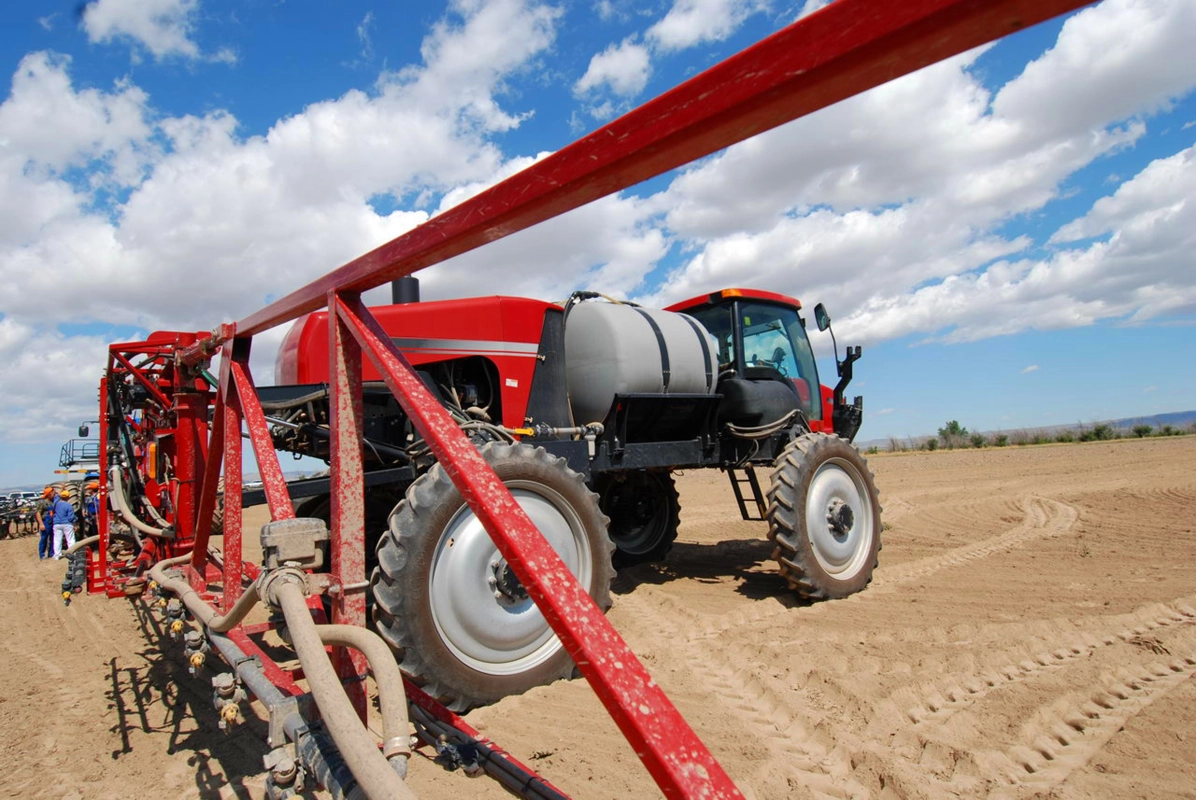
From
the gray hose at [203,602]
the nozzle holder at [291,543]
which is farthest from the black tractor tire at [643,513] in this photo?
the nozzle holder at [291,543]

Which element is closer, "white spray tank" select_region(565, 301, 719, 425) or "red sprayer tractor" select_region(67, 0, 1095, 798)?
"red sprayer tractor" select_region(67, 0, 1095, 798)

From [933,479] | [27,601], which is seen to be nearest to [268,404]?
[27,601]

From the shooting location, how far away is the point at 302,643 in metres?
1.59

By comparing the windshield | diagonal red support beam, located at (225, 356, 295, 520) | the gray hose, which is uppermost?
the windshield

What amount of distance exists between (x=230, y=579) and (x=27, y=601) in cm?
729

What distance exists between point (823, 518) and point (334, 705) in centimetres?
494

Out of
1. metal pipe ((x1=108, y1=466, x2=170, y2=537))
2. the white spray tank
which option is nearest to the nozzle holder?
metal pipe ((x1=108, y1=466, x2=170, y2=537))

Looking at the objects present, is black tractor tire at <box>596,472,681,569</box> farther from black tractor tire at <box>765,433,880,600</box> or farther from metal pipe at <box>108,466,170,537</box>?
metal pipe at <box>108,466,170,537</box>

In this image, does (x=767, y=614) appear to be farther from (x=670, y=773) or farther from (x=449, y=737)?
(x=670, y=773)

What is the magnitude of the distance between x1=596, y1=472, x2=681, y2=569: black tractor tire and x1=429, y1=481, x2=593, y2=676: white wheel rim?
3.91 metres

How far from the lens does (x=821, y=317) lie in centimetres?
714

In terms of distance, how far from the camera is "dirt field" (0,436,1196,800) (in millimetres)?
2748

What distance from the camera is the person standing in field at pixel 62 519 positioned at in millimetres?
11195

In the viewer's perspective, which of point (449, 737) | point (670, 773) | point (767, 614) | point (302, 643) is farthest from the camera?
point (767, 614)
